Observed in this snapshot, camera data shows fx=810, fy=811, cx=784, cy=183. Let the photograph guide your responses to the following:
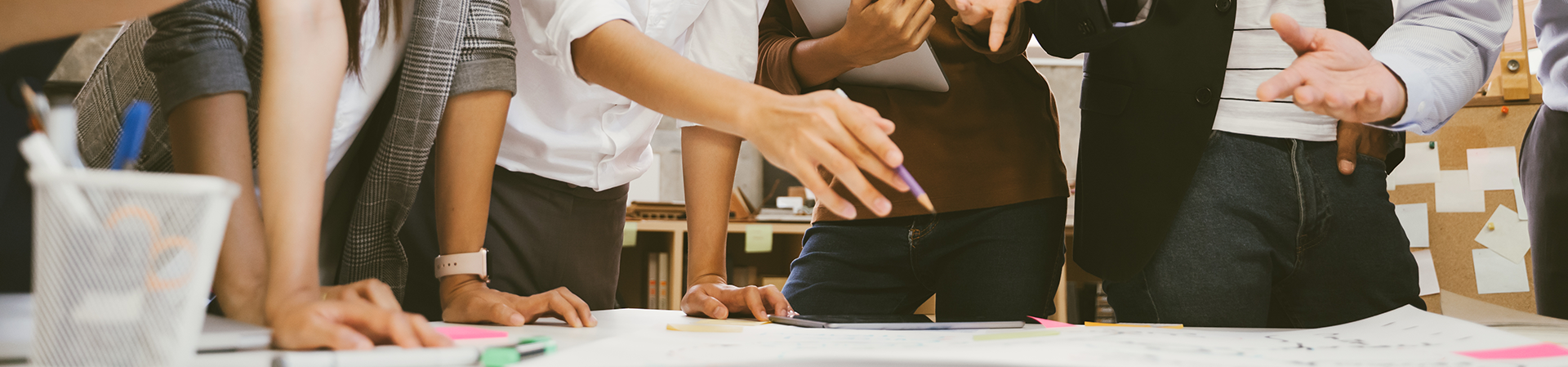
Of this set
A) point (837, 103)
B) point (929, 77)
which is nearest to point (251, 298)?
point (837, 103)

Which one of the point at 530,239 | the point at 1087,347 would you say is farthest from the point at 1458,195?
the point at 530,239

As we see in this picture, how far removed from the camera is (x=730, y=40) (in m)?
1.07

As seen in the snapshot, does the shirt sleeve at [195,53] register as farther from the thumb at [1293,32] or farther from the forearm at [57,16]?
the thumb at [1293,32]

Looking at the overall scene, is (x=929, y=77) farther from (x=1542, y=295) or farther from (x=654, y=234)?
(x=654, y=234)

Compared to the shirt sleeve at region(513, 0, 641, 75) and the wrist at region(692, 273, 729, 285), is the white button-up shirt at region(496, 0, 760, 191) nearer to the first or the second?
the shirt sleeve at region(513, 0, 641, 75)

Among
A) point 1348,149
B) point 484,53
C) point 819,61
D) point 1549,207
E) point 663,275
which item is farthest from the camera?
point 663,275

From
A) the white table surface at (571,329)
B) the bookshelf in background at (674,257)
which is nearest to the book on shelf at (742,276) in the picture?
the bookshelf in background at (674,257)

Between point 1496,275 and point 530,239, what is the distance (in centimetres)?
223

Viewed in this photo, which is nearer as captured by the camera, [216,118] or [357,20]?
[216,118]

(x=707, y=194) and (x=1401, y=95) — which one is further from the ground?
(x=1401, y=95)

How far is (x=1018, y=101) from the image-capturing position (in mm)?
1071

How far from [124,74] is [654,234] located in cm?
236

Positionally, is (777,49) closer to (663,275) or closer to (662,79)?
(662,79)

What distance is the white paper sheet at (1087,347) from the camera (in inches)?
17.7
